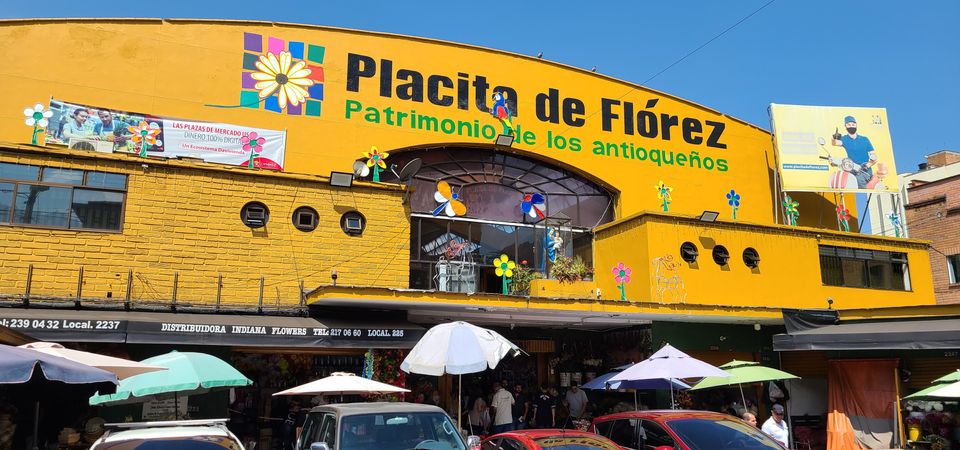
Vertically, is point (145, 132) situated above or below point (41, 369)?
above

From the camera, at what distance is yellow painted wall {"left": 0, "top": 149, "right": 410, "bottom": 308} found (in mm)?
13438

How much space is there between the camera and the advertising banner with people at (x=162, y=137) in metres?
15.7

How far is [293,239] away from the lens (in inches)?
601

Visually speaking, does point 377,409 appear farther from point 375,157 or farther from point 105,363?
point 375,157

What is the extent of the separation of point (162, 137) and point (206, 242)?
3402mm

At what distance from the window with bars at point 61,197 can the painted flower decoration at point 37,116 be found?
2.23 meters

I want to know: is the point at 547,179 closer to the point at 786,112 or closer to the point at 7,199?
the point at 786,112

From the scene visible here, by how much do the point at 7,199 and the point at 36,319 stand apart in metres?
2.97

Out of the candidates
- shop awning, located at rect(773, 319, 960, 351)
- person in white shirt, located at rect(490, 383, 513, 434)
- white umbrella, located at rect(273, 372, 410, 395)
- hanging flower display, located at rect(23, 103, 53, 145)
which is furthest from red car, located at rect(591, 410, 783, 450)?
hanging flower display, located at rect(23, 103, 53, 145)

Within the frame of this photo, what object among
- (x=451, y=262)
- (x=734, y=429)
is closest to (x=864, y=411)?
(x=734, y=429)

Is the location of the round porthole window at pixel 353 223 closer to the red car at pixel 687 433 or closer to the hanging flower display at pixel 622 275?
the hanging flower display at pixel 622 275

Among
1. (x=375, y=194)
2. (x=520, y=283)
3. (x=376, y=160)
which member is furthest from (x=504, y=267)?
(x=376, y=160)

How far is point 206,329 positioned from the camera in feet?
42.5

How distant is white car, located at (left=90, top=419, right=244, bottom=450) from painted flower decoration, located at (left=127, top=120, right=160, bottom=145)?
967 cm
